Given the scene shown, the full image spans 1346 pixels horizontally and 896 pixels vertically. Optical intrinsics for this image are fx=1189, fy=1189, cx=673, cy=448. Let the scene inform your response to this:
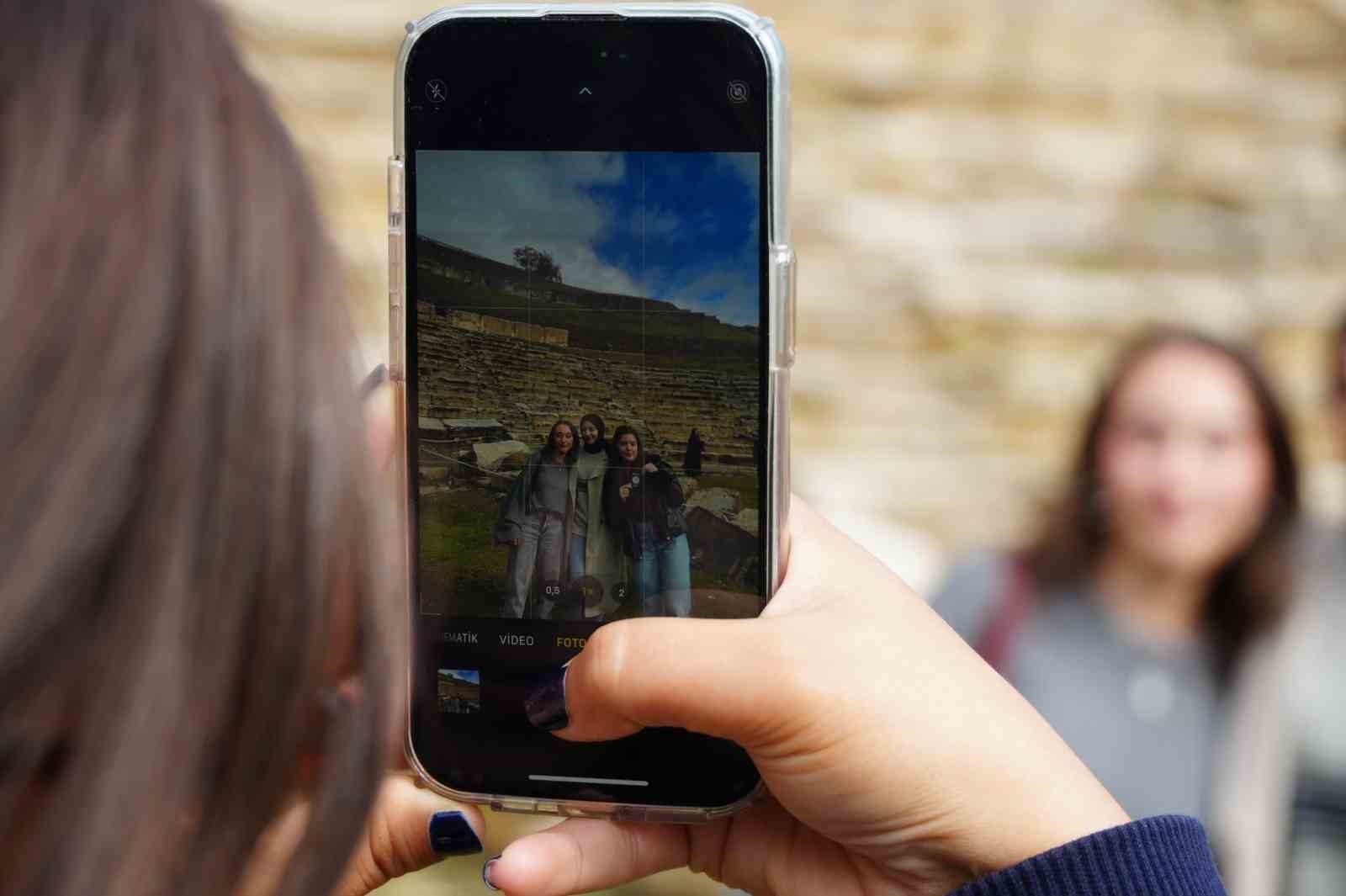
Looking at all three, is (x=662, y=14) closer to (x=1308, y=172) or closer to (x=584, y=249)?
(x=584, y=249)

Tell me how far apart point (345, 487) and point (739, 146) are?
0.42m

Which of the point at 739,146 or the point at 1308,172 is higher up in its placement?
the point at 1308,172

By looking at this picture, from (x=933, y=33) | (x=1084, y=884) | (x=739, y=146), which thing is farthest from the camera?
(x=933, y=33)

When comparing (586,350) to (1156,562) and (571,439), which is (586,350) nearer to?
(571,439)

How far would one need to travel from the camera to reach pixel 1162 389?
2182mm

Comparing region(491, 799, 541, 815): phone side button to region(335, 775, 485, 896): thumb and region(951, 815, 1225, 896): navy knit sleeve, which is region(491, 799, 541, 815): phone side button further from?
region(951, 815, 1225, 896): navy knit sleeve

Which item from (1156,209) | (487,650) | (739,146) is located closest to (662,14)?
(739,146)

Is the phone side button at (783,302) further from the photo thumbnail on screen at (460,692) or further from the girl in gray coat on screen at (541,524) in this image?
the photo thumbnail on screen at (460,692)

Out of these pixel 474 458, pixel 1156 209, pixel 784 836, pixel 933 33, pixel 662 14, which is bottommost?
pixel 784 836

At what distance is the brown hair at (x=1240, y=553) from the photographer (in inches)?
83.3

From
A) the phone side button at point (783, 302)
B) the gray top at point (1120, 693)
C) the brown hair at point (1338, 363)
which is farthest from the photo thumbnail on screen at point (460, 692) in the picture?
the brown hair at point (1338, 363)

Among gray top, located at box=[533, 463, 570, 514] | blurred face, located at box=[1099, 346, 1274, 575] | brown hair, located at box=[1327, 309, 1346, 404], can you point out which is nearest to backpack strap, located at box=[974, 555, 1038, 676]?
blurred face, located at box=[1099, 346, 1274, 575]

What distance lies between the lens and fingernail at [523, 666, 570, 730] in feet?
2.47

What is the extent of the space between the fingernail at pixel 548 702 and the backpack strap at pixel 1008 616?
1387 mm
